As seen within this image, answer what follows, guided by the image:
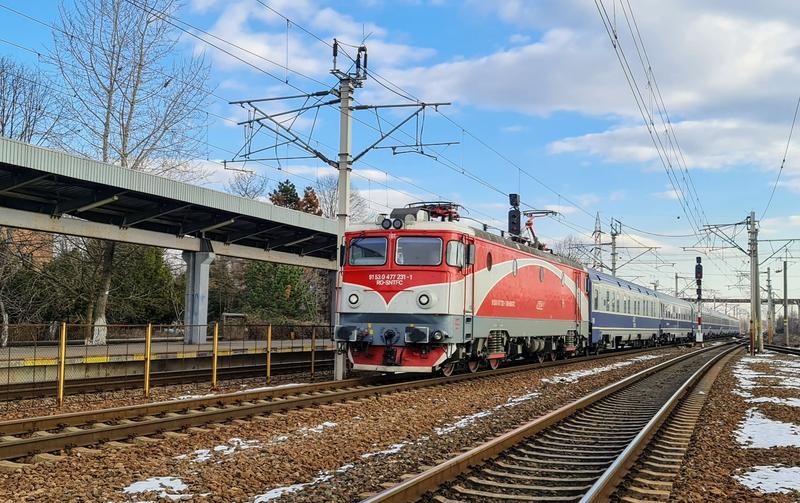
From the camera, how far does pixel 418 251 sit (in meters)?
15.1

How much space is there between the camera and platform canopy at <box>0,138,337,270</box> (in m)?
17.6

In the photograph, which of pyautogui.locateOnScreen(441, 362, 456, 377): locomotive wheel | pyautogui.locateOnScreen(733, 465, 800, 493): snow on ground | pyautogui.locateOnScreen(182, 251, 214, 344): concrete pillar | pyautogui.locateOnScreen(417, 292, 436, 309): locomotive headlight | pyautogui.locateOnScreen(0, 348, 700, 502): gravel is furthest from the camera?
pyautogui.locateOnScreen(182, 251, 214, 344): concrete pillar

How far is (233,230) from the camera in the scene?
26.1 meters

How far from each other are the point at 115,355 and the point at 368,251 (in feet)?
22.1

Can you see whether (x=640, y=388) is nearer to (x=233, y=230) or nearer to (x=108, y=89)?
(x=233, y=230)

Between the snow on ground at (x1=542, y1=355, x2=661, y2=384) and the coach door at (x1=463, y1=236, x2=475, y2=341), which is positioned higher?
the coach door at (x1=463, y1=236, x2=475, y2=341)

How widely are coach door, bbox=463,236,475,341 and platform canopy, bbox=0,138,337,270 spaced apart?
9.71 meters

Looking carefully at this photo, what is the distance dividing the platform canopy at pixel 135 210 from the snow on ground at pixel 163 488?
1216 cm

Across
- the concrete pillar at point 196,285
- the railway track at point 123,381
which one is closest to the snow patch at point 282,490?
the railway track at point 123,381

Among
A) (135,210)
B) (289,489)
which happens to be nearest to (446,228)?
(289,489)

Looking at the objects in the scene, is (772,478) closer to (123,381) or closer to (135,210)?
(123,381)

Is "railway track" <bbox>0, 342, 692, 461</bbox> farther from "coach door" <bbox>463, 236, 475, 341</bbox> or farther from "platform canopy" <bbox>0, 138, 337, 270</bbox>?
"platform canopy" <bbox>0, 138, 337, 270</bbox>

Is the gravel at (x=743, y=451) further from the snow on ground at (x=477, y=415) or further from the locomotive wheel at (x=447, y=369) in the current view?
the locomotive wheel at (x=447, y=369)

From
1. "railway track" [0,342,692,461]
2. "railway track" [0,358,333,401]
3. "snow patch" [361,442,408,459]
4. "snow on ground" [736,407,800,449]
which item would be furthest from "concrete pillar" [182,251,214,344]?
"snow on ground" [736,407,800,449]
